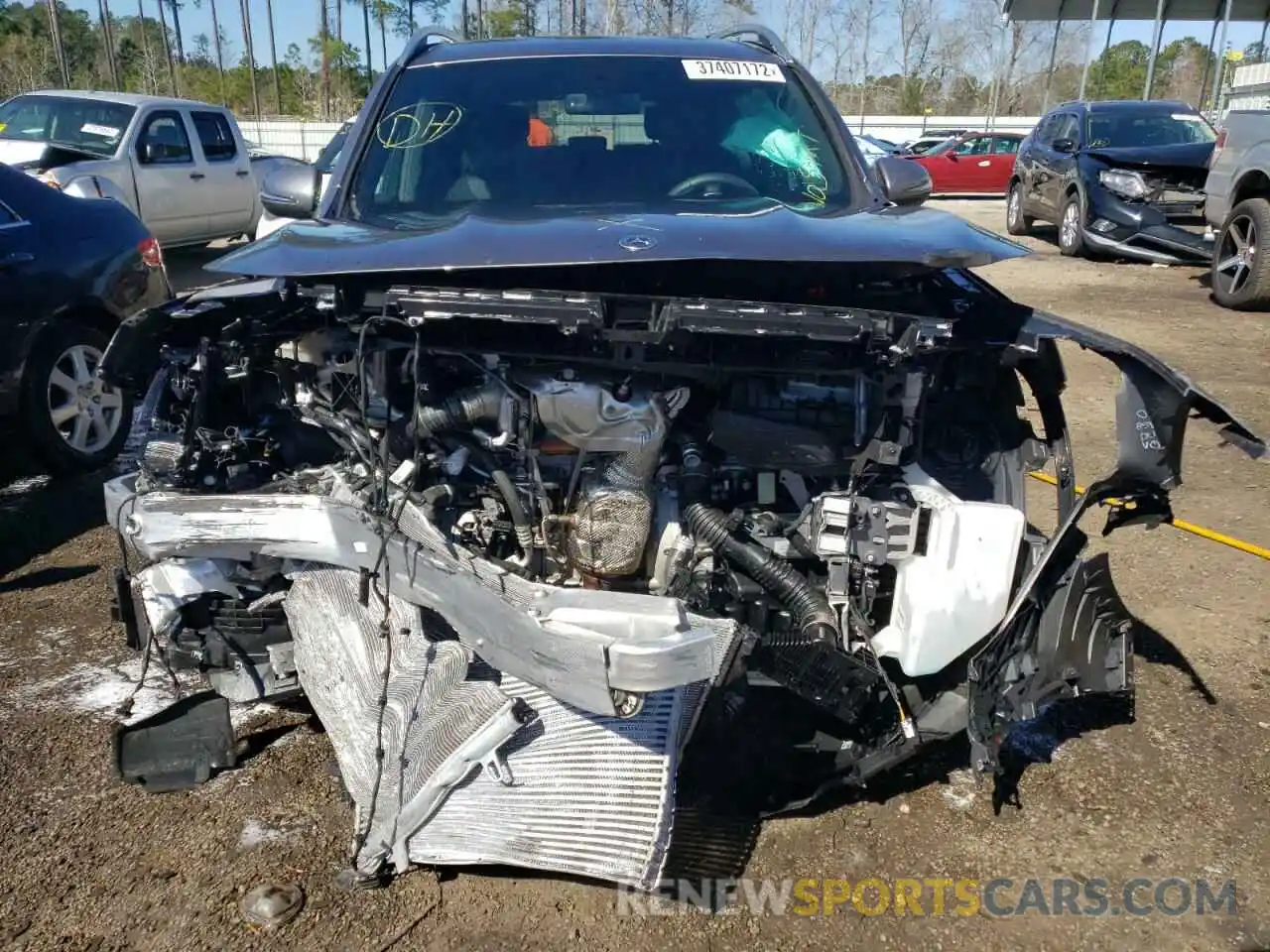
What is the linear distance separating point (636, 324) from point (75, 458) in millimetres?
3834

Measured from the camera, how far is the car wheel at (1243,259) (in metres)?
9.02

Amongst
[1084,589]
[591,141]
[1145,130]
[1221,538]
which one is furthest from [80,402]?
[1145,130]

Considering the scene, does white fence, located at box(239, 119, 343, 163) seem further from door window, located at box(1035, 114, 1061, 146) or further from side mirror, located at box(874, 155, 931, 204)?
side mirror, located at box(874, 155, 931, 204)

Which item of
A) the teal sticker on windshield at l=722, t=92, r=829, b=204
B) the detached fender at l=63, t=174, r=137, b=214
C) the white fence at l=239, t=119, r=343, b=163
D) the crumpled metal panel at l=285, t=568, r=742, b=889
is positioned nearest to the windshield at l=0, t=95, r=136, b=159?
the detached fender at l=63, t=174, r=137, b=214

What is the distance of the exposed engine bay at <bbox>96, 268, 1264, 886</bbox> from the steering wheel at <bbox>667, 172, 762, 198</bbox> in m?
0.89

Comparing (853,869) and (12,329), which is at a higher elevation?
(12,329)

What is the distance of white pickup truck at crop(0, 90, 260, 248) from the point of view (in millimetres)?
10297

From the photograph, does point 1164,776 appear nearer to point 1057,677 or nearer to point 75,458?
point 1057,677

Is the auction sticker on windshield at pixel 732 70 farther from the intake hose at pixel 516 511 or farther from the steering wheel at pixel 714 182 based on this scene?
the intake hose at pixel 516 511

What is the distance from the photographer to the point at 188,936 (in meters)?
2.36

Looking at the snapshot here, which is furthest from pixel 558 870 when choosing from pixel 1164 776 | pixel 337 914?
pixel 1164 776

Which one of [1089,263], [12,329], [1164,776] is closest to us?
[1164,776]

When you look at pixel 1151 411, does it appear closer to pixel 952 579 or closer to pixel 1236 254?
pixel 952 579

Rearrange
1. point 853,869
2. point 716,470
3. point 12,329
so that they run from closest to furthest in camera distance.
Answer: point 853,869, point 716,470, point 12,329
